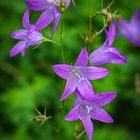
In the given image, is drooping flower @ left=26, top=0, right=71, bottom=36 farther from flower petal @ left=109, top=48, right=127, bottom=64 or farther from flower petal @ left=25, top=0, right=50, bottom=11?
flower petal @ left=109, top=48, right=127, bottom=64

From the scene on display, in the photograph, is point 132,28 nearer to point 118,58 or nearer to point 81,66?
point 118,58

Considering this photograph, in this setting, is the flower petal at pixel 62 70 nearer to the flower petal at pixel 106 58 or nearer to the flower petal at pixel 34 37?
the flower petal at pixel 106 58

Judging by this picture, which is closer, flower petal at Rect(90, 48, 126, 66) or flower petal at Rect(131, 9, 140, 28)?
flower petal at Rect(90, 48, 126, 66)

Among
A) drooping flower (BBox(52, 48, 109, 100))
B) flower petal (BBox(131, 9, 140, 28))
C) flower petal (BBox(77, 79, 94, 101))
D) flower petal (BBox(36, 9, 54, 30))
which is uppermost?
flower petal (BBox(131, 9, 140, 28))

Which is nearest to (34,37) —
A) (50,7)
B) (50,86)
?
(50,7)

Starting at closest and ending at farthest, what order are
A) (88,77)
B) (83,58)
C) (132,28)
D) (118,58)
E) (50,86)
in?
(83,58)
(118,58)
(88,77)
(50,86)
(132,28)

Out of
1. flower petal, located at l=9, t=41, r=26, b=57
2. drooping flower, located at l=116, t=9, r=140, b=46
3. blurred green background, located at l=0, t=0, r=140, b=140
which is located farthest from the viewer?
drooping flower, located at l=116, t=9, r=140, b=46

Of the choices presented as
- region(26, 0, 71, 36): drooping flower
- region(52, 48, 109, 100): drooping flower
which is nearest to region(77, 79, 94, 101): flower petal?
region(52, 48, 109, 100): drooping flower
